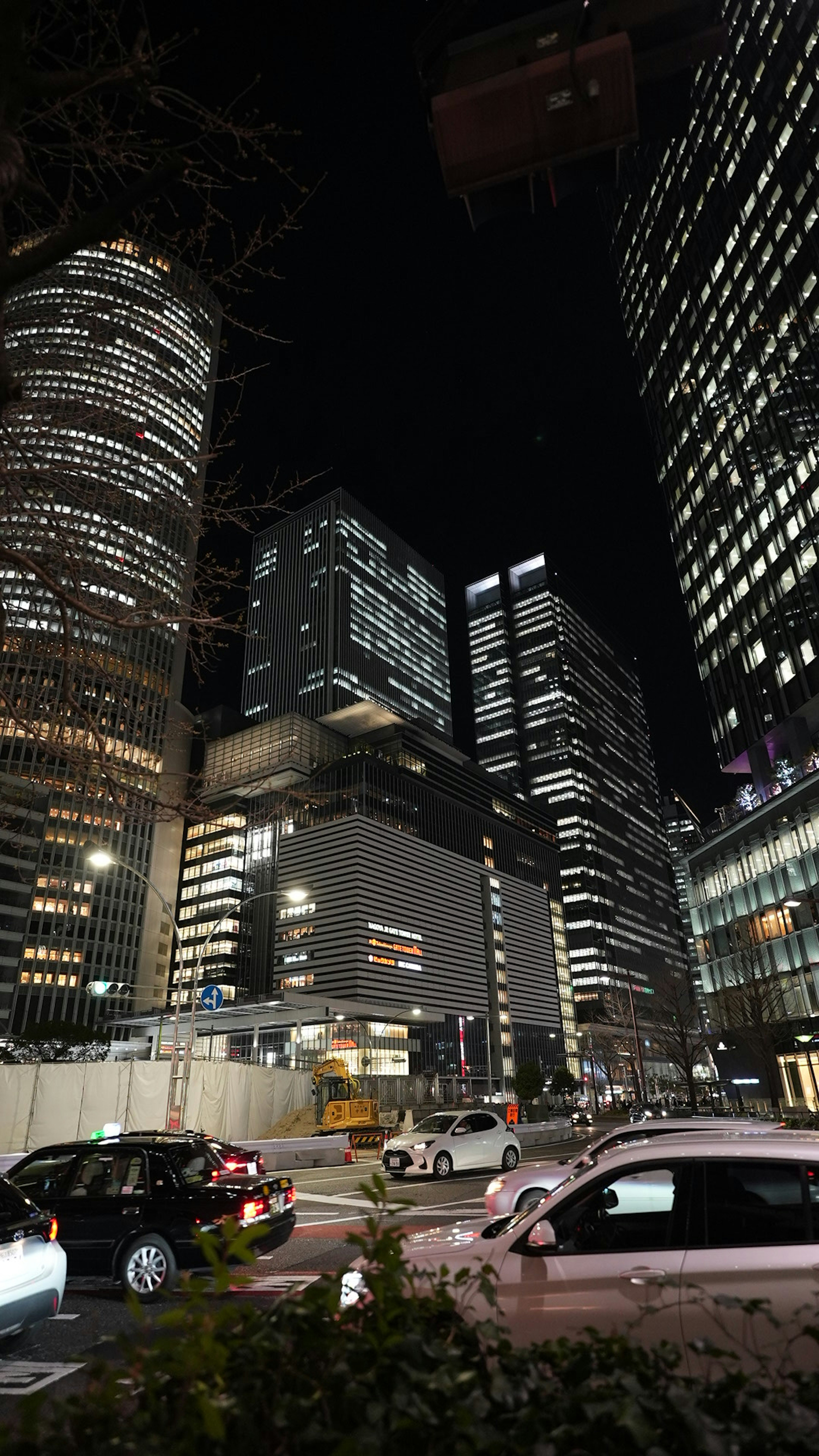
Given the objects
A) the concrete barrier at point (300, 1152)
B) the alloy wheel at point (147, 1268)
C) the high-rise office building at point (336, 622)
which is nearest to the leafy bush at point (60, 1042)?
the concrete barrier at point (300, 1152)

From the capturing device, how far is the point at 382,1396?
206cm

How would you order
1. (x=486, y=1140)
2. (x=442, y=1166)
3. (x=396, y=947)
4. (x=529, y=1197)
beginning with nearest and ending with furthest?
1. (x=529, y=1197)
2. (x=442, y=1166)
3. (x=486, y=1140)
4. (x=396, y=947)

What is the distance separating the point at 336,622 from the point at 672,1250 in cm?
16397

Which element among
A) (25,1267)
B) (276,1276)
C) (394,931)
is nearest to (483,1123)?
(276,1276)

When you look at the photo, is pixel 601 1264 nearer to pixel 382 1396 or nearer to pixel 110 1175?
pixel 382 1396

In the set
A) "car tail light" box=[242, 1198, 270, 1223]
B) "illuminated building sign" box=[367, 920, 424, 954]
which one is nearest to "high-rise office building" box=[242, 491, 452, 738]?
"illuminated building sign" box=[367, 920, 424, 954]

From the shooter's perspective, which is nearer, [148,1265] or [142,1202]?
[148,1265]

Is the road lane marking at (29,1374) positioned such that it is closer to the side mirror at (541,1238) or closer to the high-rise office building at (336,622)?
the side mirror at (541,1238)

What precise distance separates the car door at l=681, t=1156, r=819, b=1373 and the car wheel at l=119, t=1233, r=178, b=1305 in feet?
21.4

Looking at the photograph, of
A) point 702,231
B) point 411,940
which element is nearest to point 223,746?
point 411,940

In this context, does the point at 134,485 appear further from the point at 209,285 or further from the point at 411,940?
the point at 411,940

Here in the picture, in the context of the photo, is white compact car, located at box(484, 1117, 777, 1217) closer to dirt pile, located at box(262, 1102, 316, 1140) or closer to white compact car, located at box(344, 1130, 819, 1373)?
white compact car, located at box(344, 1130, 819, 1373)

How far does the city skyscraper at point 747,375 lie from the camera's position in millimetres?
54938

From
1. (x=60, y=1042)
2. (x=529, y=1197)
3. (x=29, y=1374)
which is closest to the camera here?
(x=29, y=1374)
